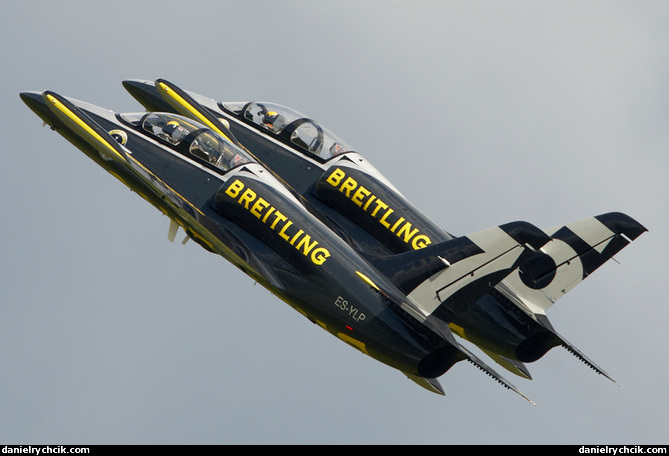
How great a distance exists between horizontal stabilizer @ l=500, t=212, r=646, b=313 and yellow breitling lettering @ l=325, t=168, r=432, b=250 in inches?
114

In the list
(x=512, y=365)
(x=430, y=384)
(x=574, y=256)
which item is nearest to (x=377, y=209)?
(x=574, y=256)

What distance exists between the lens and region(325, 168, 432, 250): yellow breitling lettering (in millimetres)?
38906

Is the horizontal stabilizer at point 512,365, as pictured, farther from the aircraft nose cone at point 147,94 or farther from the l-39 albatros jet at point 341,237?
the aircraft nose cone at point 147,94

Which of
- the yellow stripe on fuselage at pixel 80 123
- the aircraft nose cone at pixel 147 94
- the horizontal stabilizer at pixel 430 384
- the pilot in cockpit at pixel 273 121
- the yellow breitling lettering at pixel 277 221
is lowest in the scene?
the horizontal stabilizer at pixel 430 384

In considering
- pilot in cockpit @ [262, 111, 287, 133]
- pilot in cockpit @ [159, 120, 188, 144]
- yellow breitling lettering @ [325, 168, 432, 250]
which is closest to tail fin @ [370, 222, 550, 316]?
yellow breitling lettering @ [325, 168, 432, 250]

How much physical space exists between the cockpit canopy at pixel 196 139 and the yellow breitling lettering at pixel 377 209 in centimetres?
294

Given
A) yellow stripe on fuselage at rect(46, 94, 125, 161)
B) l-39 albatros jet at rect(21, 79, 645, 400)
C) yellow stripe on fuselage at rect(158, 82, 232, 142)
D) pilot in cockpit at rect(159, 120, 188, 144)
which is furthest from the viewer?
yellow stripe on fuselage at rect(158, 82, 232, 142)

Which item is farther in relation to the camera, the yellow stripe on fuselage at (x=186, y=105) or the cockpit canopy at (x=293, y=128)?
the yellow stripe on fuselage at (x=186, y=105)

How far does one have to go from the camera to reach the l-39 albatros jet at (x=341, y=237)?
3481 centimetres

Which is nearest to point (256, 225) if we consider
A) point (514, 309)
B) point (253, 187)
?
point (253, 187)

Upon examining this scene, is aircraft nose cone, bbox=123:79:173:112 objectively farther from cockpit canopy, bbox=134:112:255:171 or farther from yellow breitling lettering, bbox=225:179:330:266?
yellow breitling lettering, bbox=225:179:330:266

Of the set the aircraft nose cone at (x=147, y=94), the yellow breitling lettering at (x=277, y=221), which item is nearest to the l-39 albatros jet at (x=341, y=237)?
the yellow breitling lettering at (x=277, y=221)

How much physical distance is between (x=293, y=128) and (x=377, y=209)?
456 cm

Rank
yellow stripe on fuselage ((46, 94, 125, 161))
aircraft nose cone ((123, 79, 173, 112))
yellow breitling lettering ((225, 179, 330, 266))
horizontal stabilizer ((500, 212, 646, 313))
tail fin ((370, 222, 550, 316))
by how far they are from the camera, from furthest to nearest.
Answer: aircraft nose cone ((123, 79, 173, 112)) < horizontal stabilizer ((500, 212, 646, 313)) < yellow stripe on fuselage ((46, 94, 125, 161)) < yellow breitling lettering ((225, 179, 330, 266)) < tail fin ((370, 222, 550, 316))
